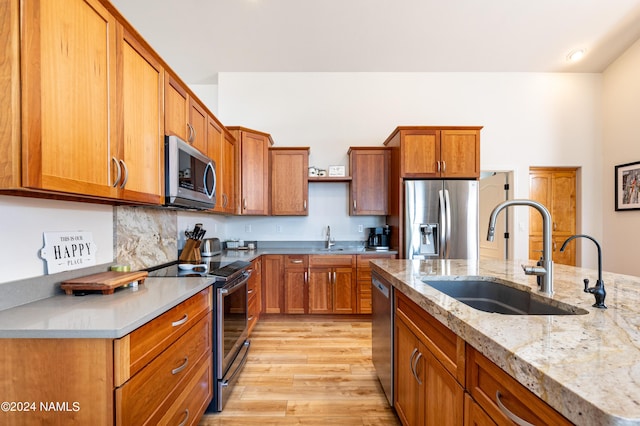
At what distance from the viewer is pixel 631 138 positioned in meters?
3.58

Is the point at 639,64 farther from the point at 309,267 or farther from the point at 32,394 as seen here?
the point at 32,394

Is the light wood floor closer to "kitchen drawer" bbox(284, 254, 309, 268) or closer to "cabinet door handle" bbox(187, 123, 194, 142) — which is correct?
"kitchen drawer" bbox(284, 254, 309, 268)

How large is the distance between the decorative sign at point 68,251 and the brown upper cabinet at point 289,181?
7.16ft

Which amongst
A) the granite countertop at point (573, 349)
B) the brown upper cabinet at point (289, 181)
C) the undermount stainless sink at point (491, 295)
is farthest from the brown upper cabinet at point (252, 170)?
the granite countertop at point (573, 349)

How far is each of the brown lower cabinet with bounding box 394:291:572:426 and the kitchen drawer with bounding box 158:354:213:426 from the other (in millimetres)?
1130

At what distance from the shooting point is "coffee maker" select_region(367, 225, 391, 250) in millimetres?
3576

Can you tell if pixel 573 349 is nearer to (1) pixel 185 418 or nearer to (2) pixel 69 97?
(1) pixel 185 418

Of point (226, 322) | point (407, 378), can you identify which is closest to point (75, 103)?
point (226, 322)

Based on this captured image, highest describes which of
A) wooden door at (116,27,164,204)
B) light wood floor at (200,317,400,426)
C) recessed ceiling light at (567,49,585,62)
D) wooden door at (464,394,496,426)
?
recessed ceiling light at (567,49,585,62)

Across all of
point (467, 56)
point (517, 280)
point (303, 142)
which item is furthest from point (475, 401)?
point (467, 56)

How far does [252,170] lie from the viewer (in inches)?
133

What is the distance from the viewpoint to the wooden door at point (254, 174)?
3.30 metres

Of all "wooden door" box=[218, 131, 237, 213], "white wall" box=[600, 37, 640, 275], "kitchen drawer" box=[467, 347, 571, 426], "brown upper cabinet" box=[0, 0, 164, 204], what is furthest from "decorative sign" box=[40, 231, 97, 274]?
"white wall" box=[600, 37, 640, 275]

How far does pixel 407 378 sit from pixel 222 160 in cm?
248
